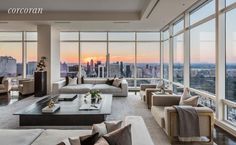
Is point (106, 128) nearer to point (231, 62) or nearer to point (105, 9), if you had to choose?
point (231, 62)

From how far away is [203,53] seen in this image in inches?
245

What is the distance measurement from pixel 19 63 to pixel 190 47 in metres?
8.67

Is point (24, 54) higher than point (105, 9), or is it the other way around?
point (105, 9)

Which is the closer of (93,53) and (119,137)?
(119,137)

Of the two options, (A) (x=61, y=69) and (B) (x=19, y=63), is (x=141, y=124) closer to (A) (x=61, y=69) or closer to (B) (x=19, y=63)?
(A) (x=61, y=69)

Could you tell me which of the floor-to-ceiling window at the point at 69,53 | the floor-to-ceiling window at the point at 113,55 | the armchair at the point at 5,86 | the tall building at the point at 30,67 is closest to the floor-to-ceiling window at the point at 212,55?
the floor-to-ceiling window at the point at 113,55

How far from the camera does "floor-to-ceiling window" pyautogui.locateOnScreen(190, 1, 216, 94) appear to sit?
5633mm

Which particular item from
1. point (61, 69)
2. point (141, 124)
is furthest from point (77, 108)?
point (61, 69)

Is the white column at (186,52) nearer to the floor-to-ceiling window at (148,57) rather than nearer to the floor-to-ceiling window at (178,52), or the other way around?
the floor-to-ceiling window at (178,52)

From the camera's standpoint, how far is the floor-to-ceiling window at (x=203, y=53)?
18.5 feet

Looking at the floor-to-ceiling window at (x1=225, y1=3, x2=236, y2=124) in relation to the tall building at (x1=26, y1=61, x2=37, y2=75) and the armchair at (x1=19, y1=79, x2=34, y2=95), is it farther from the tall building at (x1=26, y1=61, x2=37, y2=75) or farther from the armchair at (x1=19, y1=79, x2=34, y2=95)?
the tall building at (x1=26, y1=61, x2=37, y2=75)

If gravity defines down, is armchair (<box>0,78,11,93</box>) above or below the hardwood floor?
above

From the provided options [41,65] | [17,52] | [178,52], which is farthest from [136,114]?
[17,52]

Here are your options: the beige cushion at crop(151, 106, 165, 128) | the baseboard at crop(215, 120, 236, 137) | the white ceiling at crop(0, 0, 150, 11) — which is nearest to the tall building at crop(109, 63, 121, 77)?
the white ceiling at crop(0, 0, 150, 11)
